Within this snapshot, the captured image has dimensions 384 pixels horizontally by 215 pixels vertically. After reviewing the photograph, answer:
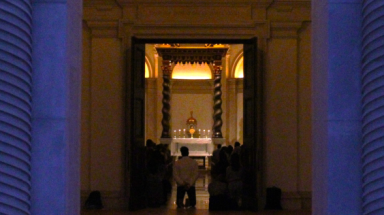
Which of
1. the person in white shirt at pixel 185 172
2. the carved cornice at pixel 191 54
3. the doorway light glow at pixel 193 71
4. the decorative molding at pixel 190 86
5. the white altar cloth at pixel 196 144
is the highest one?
the carved cornice at pixel 191 54

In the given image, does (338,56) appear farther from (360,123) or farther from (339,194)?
(339,194)

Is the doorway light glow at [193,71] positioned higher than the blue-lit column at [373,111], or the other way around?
the doorway light glow at [193,71]

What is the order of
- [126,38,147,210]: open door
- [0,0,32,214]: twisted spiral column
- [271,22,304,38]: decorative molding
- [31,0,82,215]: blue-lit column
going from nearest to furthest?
[0,0,32,214]: twisted spiral column, [31,0,82,215]: blue-lit column, [126,38,147,210]: open door, [271,22,304,38]: decorative molding

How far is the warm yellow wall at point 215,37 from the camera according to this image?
13.0 m

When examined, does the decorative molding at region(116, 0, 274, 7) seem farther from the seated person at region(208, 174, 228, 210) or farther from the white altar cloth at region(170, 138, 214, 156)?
the white altar cloth at region(170, 138, 214, 156)

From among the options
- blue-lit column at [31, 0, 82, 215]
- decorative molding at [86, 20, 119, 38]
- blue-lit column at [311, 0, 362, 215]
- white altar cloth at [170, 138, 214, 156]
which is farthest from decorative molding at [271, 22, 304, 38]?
white altar cloth at [170, 138, 214, 156]

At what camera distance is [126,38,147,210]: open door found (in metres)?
12.6

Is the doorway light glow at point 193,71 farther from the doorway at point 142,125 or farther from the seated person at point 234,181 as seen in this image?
the seated person at point 234,181

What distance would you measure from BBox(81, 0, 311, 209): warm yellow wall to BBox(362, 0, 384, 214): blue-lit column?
7820mm

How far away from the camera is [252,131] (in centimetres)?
1289

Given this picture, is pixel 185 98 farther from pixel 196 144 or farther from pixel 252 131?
pixel 252 131

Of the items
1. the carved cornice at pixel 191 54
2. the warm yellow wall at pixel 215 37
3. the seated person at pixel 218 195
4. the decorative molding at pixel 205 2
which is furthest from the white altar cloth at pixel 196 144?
the decorative molding at pixel 205 2

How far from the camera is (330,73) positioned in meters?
5.50

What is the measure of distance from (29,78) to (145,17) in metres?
8.03
